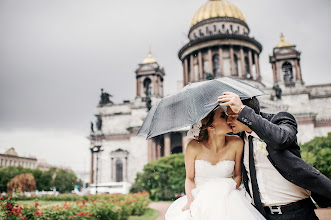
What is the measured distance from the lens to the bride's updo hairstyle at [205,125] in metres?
3.30

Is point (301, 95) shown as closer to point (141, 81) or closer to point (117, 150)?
point (141, 81)

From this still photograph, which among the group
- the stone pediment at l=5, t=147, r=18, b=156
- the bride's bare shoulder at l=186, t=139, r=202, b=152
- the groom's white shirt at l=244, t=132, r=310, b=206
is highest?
the stone pediment at l=5, t=147, r=18, b=156

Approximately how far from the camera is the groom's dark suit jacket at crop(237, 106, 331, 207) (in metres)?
2.43

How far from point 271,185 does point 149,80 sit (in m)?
36.3

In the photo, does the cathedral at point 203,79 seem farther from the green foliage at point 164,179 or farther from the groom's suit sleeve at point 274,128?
the groom's suit sleeve at point 274,128

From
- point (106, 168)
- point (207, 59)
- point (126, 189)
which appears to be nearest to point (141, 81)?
point (207, 59)

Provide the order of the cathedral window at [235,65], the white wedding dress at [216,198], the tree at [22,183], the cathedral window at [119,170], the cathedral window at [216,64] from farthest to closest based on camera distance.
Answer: the cathedral window at [216,64] < the cathedral window at [235,65] < the cathedral window at [119,170] < the tree at [22,183] < the white wedding dress at [216,198]

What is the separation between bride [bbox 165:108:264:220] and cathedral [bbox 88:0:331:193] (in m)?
29.0

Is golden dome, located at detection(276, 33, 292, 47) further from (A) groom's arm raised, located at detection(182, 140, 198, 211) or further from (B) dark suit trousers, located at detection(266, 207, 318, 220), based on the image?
(B) dark suit trousers, located at detection(266, 207, 318, 220)

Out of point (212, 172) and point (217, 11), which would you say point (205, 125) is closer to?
point (212, 172)

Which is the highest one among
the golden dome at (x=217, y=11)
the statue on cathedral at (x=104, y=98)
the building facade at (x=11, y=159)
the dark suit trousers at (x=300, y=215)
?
the golden dome at (x=217, y=11)

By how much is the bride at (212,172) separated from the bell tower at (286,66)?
35.2 metres

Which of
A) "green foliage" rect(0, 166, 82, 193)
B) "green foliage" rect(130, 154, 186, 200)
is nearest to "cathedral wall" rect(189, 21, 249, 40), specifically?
"green foliage" rect(130, 154, 186, 200)

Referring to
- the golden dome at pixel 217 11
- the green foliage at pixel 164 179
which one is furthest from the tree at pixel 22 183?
the golden dome at pixel 217 11
